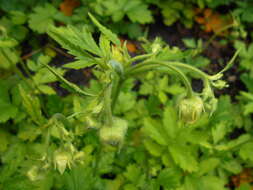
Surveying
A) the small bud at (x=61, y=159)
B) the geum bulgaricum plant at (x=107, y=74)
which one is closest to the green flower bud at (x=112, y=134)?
the geum bulgaricum plant at (x=107, y=74)

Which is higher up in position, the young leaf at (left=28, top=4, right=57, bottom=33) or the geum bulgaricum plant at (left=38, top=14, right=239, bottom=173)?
the young leaf at (left=28, top=4, right=57, bottom=33)

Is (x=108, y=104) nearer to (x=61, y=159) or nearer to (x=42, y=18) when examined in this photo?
(x=61, y=159)

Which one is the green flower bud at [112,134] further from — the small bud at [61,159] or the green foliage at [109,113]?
the small bud at [61,159]

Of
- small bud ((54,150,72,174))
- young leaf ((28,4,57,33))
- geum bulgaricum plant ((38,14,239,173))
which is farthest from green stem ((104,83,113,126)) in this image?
young leaf ((28,4,57,33))

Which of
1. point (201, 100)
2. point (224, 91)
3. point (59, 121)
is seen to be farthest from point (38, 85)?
point (224, 91)

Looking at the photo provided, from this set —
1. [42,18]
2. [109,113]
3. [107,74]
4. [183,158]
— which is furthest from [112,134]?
[42,18]

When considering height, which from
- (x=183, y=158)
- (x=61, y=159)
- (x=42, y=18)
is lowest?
(x=61, y=159)

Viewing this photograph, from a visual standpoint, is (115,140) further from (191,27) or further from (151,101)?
(191,27)

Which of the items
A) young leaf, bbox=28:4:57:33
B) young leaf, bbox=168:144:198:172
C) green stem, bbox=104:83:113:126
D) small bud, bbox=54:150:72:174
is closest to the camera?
green stem, bbox=104:83:113:126

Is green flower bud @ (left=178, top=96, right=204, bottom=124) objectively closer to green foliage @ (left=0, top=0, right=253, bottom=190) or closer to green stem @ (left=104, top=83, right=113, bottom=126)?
green foliage @ (left=0, top=0, right=253, bottom=190)
